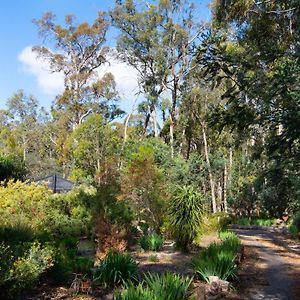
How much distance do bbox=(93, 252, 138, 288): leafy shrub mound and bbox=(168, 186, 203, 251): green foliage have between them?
14.4 feet

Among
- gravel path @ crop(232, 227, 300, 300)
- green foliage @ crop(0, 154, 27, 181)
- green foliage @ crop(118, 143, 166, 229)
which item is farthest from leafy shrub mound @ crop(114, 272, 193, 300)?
green foliage @ crop(0, 154, 27, 181)

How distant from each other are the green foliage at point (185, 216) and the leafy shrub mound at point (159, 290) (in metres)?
6.04

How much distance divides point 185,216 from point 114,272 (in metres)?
4.98

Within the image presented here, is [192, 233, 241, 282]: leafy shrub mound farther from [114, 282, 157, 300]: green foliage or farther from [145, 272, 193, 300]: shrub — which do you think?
[114, 282, 157, 300]: green foliage

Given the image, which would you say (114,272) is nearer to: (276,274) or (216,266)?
(216,266)

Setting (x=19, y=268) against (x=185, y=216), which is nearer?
(x=19, y=268)

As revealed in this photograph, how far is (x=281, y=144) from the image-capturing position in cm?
457

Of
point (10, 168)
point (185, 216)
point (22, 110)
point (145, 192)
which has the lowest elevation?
point (185, 216)

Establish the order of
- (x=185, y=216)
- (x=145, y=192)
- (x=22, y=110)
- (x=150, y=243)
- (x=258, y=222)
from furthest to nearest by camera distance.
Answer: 1. (x=22, y=110)
2. (x=258, y=222)
3. (x=145, y=192)
4. (x=185, y=216)
5. (x=150, y=243)

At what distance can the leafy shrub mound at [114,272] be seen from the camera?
719 cm

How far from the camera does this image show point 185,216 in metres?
11.9

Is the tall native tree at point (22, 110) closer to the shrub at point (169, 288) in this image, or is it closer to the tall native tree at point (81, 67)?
the tall native tree at point (81, 67)

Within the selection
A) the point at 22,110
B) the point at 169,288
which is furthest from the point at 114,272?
the point at 22,110

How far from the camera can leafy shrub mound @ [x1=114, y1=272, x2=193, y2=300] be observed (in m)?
4.66
